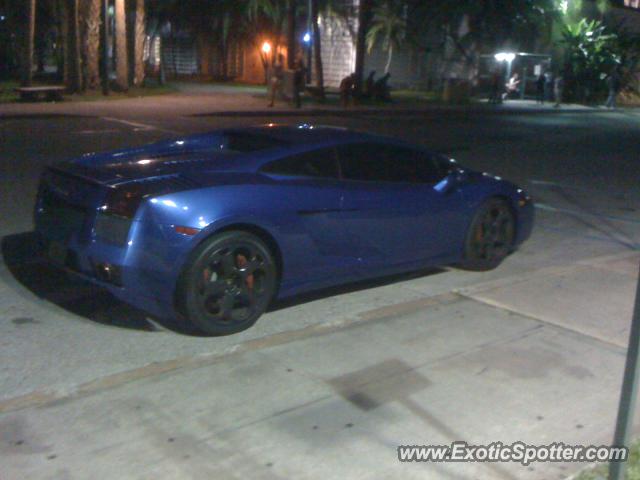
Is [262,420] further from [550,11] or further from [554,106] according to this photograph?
[550,11]

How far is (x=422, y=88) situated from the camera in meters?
48.7

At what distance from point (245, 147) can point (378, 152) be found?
Answer: 110cm

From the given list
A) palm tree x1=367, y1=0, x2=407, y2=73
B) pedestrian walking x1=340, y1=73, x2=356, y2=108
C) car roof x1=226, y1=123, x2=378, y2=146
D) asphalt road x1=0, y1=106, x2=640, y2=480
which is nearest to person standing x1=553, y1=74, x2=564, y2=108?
palm tree x1=367, y1=0, x2=407, y2=73

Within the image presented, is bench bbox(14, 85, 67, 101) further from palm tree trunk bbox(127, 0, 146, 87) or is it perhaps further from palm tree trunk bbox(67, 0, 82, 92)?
palm tree trunk bbox(127, 0, 146, 87)

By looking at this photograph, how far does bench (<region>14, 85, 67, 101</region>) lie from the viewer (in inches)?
1137

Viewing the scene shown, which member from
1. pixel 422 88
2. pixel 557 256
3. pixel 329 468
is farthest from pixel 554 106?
pixel 329 468

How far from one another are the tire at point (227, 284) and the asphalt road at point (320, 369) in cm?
15

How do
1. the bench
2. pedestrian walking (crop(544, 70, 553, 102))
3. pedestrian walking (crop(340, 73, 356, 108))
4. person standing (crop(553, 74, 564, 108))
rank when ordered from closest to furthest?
the bench → pedestrian walking (crop(340, 73, 356, 108)) → person standing (crop(553, 74, 564, 108)) → pedestrian walking (crop(544, 70, 553, 102))

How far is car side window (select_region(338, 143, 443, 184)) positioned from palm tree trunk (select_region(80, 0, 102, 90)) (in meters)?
27.6

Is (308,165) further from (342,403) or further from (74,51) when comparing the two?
(74,51)

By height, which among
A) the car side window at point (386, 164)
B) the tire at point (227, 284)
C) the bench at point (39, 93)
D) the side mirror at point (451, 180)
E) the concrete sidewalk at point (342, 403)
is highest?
the bench at point (39, 93)

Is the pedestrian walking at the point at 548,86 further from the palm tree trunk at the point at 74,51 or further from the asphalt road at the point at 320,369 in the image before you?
the asphalt road at the point at 320,369

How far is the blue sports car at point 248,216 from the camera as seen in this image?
575 cm

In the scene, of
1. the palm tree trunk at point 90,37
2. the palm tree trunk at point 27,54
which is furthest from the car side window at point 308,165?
the palm tree trunk at point 90,37
